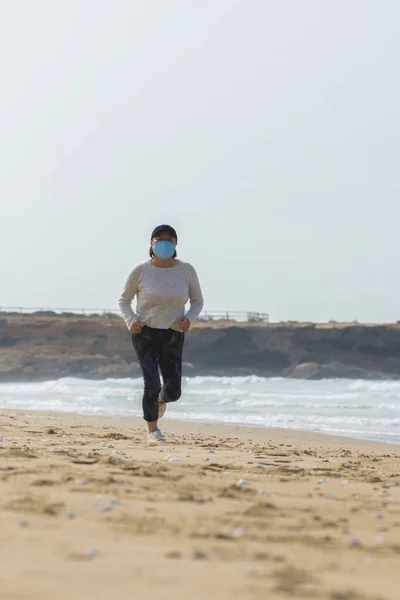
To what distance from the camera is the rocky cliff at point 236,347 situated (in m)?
44.5

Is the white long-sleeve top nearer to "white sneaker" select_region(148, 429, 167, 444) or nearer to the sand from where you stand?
"white sneaker" select_region(148, 429, 167, 444)

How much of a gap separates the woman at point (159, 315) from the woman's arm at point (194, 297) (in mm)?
20

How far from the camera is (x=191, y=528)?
3.26m

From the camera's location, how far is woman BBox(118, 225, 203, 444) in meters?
7.20

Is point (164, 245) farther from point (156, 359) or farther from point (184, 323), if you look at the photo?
point (156, 359)

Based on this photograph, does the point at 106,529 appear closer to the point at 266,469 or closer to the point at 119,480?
the point at 119,480

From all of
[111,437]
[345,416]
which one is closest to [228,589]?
[111,437]

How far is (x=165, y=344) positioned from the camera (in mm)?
7254

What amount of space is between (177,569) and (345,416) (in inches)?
509

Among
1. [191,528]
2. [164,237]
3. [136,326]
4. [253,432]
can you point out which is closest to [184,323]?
[136,326]

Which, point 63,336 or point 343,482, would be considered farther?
point 63,336

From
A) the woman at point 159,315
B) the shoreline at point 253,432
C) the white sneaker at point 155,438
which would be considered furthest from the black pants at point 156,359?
the shoreline at point 253,432

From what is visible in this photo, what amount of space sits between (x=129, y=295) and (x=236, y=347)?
4049 centimetres

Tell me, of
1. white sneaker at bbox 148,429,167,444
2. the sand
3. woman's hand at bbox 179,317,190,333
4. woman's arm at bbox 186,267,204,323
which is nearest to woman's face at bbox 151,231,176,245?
woman's arm at bbox 186,267,204,323
